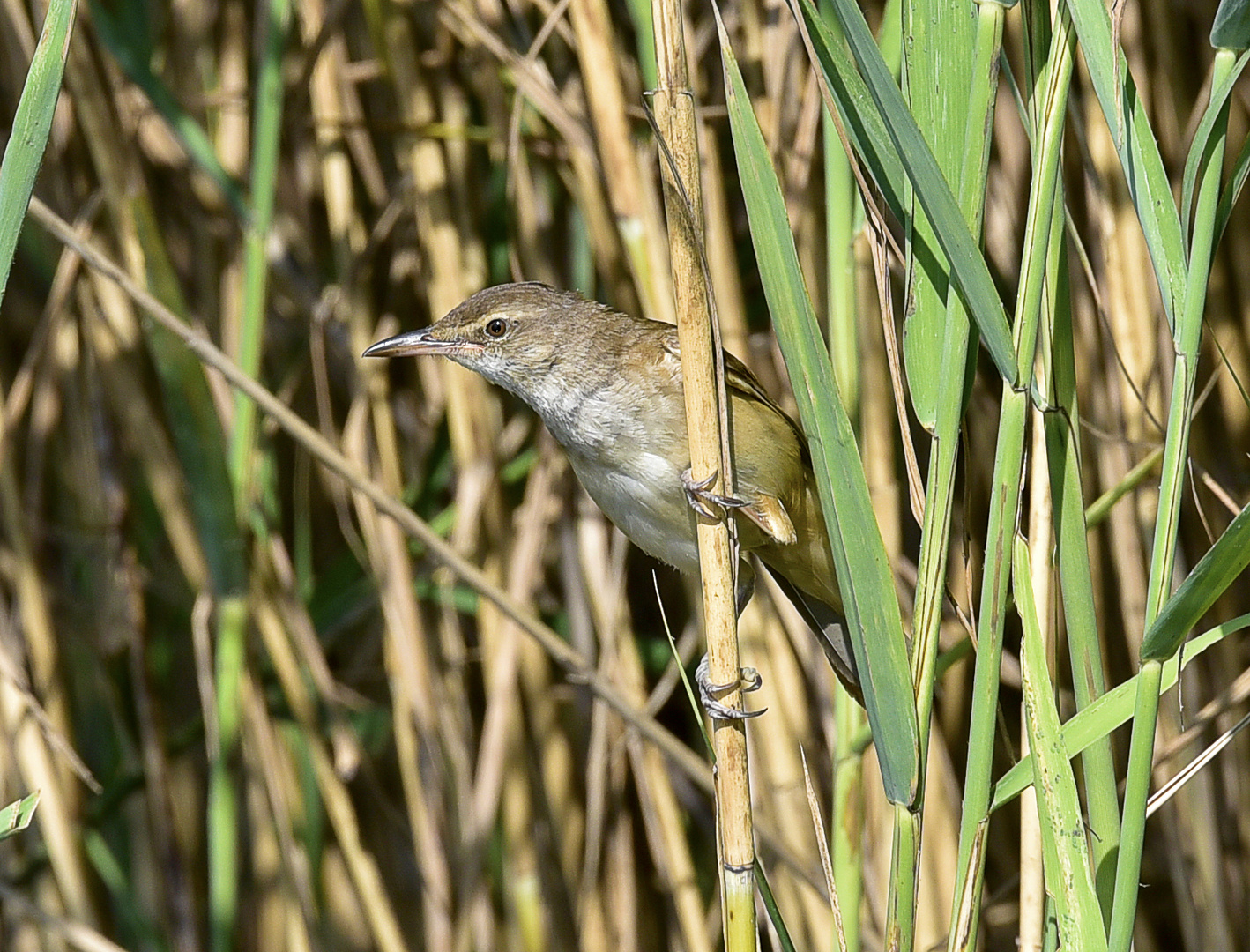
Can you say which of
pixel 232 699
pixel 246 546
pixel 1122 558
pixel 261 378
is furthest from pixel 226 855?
pixel 1122 558

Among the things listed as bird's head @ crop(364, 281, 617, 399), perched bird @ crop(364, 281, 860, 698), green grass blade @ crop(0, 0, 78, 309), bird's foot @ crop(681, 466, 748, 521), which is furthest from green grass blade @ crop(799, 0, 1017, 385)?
bird's head @ crop(364, 281, 617, 399)

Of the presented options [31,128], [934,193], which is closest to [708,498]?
[934,193]

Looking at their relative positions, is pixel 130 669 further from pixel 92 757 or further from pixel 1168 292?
pixel 1168 292

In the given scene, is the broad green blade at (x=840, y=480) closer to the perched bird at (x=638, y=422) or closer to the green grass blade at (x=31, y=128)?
the green grass blade at (x=31, y=128)

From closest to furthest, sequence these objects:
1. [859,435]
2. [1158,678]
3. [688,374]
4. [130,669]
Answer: [1158,678], [688,374], [859,435], [130,669]

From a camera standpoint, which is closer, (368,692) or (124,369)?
(124,369)

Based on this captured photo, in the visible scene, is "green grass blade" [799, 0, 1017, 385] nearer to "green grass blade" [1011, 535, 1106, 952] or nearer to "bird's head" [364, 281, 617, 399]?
"green grass blade" [1011, 535, 1106, 952]

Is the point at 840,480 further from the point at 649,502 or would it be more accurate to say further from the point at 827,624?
the point at 827,624
